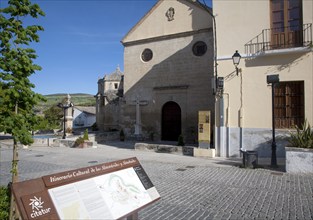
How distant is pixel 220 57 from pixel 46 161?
9.19 m

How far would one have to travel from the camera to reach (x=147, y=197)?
12.1 feet

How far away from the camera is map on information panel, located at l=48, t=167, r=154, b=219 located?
2.84 metres

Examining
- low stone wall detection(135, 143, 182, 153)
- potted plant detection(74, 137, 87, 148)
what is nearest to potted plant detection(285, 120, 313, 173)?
low stone wall detection(135, 143, 182, 153)

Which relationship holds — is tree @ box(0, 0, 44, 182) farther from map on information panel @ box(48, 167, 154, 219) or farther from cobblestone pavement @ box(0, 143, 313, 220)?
cobblestone pavement @ box(0, 143, 313, 220)

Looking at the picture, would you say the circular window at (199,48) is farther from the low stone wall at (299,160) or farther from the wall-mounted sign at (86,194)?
the wall-mounted sign at (86,194)

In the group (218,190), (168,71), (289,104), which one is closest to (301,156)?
(289,104)

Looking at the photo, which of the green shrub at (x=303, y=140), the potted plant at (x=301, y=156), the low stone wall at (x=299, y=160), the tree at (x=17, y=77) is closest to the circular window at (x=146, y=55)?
the green shrub at (x=303, y=140)

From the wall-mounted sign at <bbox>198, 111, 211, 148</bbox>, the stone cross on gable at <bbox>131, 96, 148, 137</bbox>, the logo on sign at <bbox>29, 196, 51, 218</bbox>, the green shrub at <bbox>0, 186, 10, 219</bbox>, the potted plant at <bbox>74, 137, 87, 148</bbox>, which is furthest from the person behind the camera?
the stone cross on gable at <bbox>131, 96, 148, 137</bbox>

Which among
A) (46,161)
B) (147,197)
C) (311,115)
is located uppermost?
(311,115)

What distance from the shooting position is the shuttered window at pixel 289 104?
10625mm

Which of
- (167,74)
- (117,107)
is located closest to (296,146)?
(167,74)

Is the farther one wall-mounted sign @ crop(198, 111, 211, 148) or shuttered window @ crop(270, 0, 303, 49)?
wall-mounted sign @ crop(198, 111, 211, 148)

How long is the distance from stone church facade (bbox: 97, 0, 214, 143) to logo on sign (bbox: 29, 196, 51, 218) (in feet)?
48.7

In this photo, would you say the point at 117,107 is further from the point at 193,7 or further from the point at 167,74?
the point at 193,7
